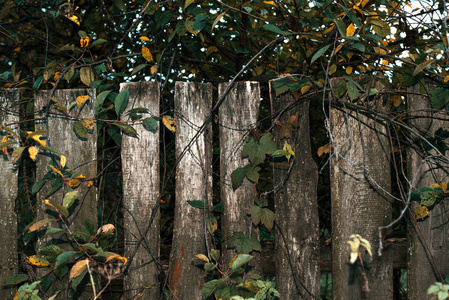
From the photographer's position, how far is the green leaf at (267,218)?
191 centimetres

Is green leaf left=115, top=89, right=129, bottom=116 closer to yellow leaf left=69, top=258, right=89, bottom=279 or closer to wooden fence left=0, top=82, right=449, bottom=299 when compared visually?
wooden fence left=0, top=82, right=449, bottom=299

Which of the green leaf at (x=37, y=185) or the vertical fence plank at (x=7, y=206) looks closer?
the green leaf at (x=37, y=185)

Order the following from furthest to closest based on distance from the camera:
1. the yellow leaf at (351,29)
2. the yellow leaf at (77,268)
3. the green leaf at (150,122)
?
the green leaf at (150,122), the yellow leaf at (351,29), the yellow leaf at (77,268)

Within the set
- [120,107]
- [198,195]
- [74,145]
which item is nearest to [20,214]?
[74,145]

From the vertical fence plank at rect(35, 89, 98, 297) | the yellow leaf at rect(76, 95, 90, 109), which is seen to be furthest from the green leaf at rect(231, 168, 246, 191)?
the yellow leaf at rect(76, 95, 90, 109)

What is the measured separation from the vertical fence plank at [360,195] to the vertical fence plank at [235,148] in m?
0.42

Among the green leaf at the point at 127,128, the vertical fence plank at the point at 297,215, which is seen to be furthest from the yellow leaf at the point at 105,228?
the vertical fence plank at the point at 297,215

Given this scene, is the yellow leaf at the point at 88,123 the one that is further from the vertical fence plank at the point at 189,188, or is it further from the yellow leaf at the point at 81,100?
the vertical fence plank at the point at 189,188

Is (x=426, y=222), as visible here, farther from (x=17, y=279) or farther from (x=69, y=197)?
(x=17, y=279)

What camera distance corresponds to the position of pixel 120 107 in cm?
197

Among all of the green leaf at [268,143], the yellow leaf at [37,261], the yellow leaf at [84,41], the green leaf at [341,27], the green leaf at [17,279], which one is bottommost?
the green leaf at [17,279]

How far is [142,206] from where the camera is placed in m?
2.00

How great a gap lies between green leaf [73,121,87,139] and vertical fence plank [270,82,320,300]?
966 millimetres

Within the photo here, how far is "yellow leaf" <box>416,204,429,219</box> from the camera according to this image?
191cm
